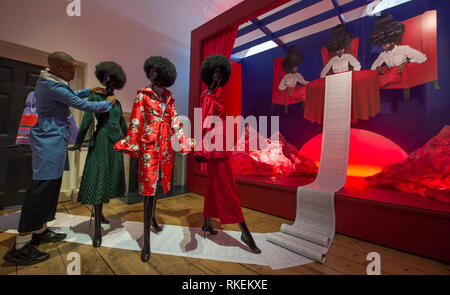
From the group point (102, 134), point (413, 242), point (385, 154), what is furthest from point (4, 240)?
point (385, 154)

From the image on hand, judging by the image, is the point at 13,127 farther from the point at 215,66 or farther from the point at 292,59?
the point at 292,59

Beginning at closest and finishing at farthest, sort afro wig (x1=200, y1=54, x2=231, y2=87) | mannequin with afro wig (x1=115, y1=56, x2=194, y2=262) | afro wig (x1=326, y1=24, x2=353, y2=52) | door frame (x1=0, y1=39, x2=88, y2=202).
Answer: mannequin with afro wig (x1=115, y1=56, x2=194, y2=262) → afro wig (x1=200, y1=54, x2=231, y2=87) → door frame (x1=0, y1=39, x2=88, y2=202) → afro wig (x1=326, y1=24, x2=353, y2=52)

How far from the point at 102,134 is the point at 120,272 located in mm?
1083

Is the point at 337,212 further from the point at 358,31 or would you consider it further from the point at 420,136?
the point at 358,31

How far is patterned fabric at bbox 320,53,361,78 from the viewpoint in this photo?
303 cm

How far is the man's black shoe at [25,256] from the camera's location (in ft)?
4.51

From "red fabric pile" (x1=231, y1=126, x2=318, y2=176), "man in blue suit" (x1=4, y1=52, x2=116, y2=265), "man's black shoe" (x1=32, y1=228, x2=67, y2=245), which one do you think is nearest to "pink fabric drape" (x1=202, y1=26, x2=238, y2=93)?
"red fabric pile" (x1=231, y1=126, x2=318, y2=176)

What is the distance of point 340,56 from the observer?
10.5 ft

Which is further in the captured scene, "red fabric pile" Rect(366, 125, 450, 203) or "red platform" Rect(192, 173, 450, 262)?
"red fabric pile" Rect(366, 125, 450, 203)

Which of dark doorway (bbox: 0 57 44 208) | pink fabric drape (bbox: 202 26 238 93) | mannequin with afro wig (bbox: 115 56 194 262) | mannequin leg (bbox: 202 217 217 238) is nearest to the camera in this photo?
mannequin with afro wig (bbox: 115 56 194 262)

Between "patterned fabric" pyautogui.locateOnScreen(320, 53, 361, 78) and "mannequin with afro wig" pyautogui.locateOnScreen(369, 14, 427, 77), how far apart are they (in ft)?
0.82

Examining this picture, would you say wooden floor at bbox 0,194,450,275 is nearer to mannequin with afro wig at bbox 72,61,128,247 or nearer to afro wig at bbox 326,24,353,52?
mannequin with afro wig at bbox 72,61,128,247

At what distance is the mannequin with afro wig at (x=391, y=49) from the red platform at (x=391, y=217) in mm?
1777
